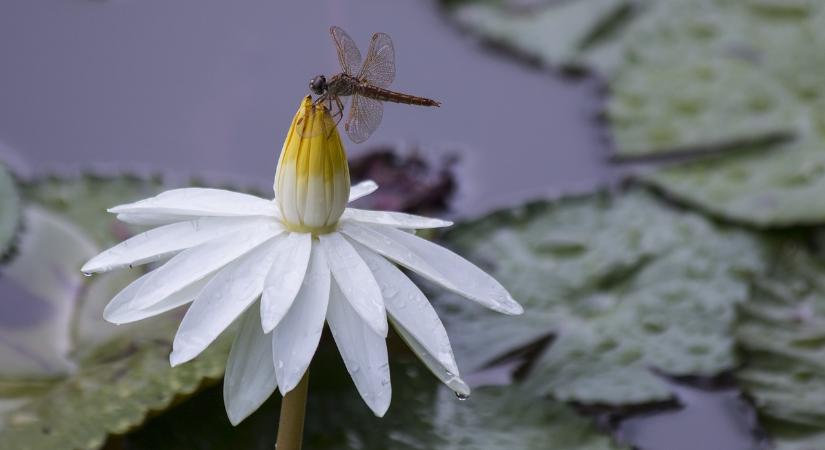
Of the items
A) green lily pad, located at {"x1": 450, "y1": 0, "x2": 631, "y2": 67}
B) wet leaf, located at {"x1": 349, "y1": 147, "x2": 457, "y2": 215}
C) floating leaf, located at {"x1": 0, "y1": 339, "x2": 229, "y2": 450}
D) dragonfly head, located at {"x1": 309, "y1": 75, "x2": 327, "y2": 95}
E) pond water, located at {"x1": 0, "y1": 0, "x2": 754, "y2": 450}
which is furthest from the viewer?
green lily pad, located at {"x1": 450, "y1": 0, "x2": 631, "y2": 67}

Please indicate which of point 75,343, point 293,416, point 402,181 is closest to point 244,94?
point 402,181

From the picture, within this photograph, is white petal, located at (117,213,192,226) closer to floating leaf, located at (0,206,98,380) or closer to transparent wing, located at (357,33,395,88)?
transparent wing, located at (357,33,395,88)

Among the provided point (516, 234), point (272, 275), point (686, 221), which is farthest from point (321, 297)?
point (686, 221)

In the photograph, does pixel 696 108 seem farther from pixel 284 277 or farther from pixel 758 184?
pixel 284 277

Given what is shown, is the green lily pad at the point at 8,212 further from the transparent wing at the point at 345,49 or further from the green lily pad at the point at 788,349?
the green lily pad at the point at 788,349

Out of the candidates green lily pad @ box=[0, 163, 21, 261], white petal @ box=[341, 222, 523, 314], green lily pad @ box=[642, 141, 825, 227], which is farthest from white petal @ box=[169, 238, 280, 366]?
green lily pad @ box=[642, 141, 825, 227]

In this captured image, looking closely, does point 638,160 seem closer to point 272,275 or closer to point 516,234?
point 516,234
